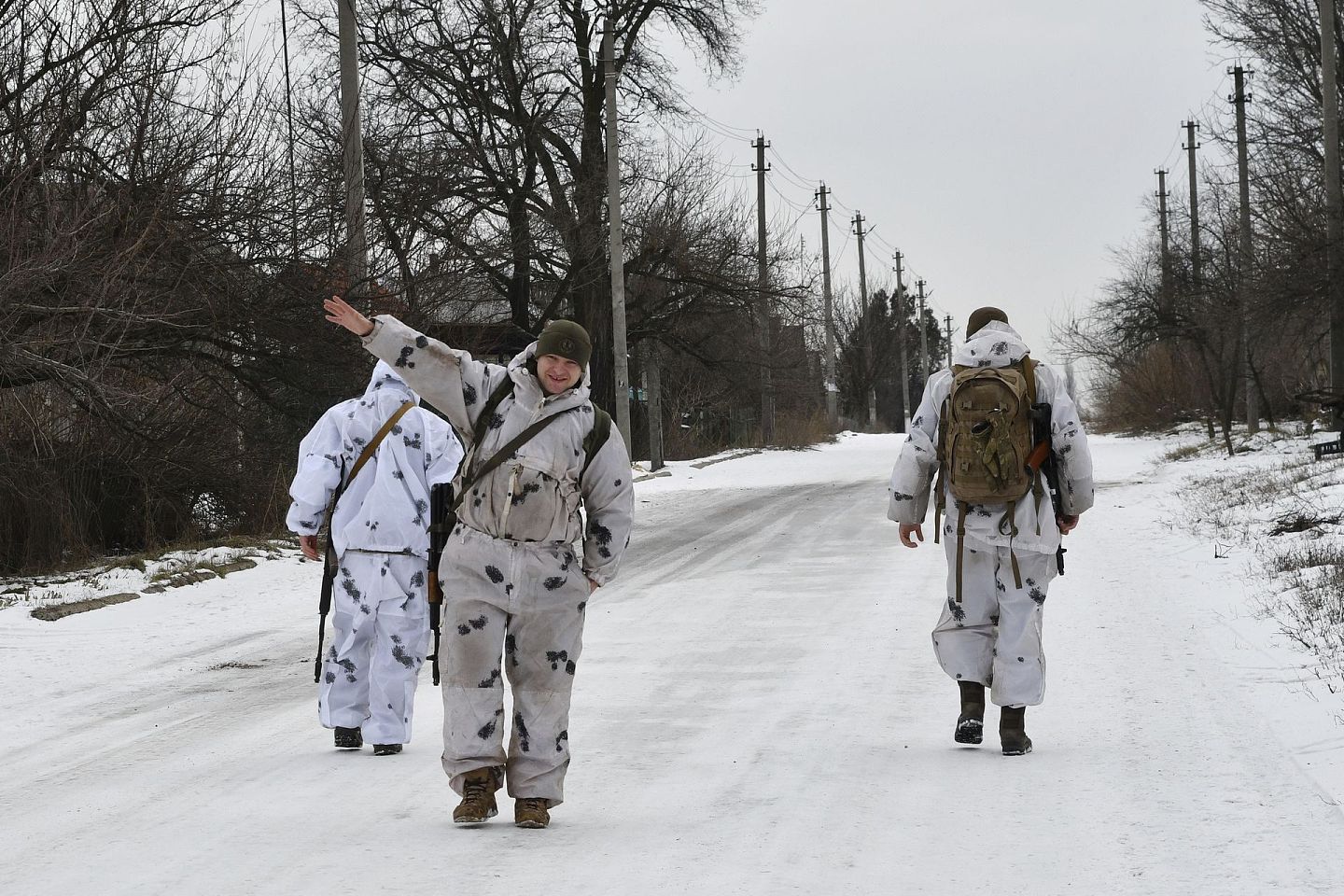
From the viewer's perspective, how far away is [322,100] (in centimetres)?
2212

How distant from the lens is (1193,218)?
47500 mm

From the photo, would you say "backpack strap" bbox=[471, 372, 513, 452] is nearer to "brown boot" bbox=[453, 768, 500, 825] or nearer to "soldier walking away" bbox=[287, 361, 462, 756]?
"brown boot" bbox=[453, 768, 500, 825]

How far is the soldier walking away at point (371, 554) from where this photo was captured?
684 cm

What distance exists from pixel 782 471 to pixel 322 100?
13.7 m

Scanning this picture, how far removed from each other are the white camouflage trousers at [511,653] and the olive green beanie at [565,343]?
680 millimetres

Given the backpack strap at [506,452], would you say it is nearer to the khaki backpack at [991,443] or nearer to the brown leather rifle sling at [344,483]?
the brown leather rifle sling at [344,483]

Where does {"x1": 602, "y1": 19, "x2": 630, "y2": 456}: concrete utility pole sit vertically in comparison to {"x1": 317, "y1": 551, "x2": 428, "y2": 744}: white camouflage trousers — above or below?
above

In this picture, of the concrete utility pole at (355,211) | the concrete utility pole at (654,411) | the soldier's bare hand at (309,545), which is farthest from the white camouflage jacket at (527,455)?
the concrete utility pole at (654,411)

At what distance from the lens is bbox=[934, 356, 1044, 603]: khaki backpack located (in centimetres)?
645

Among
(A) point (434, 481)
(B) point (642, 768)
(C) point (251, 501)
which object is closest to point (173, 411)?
(C) point (251, 501)

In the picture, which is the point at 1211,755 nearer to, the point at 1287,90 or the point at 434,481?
the point at 434,481

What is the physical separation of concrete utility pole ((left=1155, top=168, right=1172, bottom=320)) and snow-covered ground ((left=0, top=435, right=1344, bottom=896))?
3146 centimetres

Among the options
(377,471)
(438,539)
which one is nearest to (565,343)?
(438,539)

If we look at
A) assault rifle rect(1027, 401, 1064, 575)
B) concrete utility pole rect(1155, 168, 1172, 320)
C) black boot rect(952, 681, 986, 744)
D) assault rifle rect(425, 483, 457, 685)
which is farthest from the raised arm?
concrete utility pole rect(1155, 168, 1172, 320)
